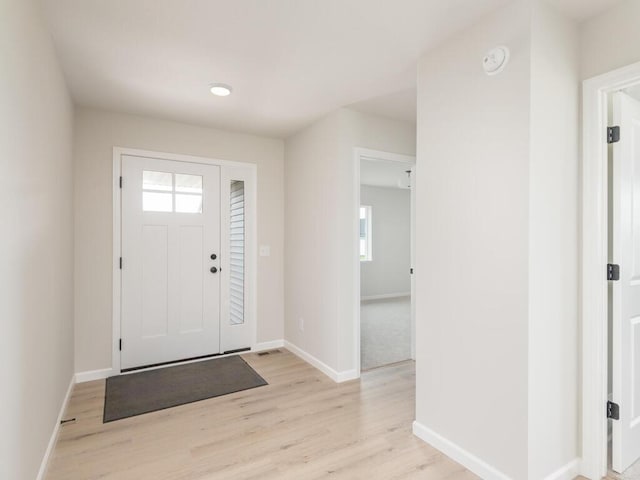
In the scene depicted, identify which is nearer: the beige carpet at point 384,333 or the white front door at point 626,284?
the white front door at point 626,284

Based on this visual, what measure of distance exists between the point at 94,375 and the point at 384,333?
336 cm

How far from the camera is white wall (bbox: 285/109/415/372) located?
318 cm

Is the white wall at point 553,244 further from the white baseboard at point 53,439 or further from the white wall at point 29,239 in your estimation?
the white baseboard at point 53,439

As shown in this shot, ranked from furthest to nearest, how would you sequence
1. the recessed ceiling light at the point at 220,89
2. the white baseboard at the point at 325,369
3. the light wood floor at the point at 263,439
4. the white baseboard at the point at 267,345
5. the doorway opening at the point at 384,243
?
the doorway opening at the point at 384,243
the white baseboard at the point at 267,345
the white baseboard at the point at 325,369
the recessed ceiling light at the point at 220,89
the light wood floor at the point at 263,439

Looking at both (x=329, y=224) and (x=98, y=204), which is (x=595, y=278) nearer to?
(x=329, y=224)

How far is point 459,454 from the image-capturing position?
2.02 meters

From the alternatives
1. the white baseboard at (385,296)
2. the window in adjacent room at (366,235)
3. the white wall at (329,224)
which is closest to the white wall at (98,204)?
the white wall at (329,224)

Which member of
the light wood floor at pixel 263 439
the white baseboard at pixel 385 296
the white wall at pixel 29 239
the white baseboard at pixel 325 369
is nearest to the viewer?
the white wall at pixel 29 239

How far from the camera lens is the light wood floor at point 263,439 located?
6.43ft

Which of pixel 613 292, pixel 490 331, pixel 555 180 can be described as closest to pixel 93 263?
pixel 490 331

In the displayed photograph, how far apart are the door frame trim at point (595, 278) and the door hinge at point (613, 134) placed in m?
0.04

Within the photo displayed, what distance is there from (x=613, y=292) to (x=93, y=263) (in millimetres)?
3903

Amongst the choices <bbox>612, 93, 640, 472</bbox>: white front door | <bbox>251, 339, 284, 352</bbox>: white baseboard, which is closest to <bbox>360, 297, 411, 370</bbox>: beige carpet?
<bbox>251, 339, 284, 352</bbox>: white baseboard

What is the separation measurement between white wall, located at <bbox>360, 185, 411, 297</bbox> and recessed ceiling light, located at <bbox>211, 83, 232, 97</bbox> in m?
4.95
